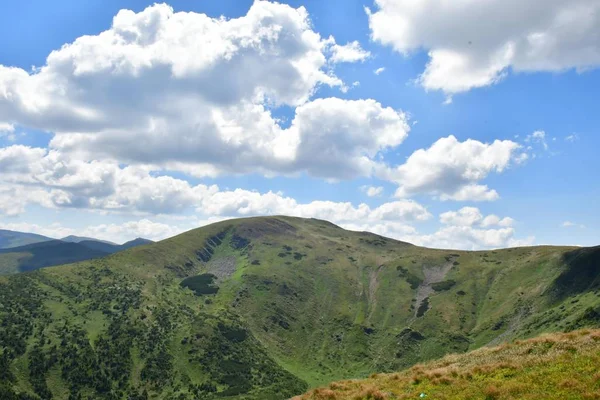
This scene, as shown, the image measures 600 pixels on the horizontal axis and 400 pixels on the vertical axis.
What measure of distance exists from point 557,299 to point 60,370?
167 metres

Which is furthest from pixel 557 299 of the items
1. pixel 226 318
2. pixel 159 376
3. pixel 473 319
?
pixel 159 376

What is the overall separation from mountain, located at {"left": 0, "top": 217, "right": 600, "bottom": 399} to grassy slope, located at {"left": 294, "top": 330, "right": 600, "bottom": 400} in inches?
3815

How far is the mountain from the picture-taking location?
11312 cm

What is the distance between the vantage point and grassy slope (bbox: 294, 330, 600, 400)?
63.9ft

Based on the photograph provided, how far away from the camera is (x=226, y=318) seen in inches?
6624

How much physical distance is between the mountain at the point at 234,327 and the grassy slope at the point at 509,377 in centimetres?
9691

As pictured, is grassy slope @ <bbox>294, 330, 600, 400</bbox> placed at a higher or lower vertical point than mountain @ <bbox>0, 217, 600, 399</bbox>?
higher

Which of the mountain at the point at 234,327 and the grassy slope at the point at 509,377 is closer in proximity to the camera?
the grassy slope at the point at 509,377

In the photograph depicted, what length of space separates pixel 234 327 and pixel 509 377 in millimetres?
150548

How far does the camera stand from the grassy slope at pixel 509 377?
766 inches

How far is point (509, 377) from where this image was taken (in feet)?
73.8

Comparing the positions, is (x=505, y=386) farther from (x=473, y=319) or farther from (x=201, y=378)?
(x=473, y=319)

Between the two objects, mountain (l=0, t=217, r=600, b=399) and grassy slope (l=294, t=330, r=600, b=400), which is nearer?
grassy slope (l=294, t=330, r=600, b=400)

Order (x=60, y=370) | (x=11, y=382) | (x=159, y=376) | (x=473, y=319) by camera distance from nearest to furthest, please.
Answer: (x=11, y=382) < (x=60, y=370) < (x=159, y=376) < (x=473, y=319)
